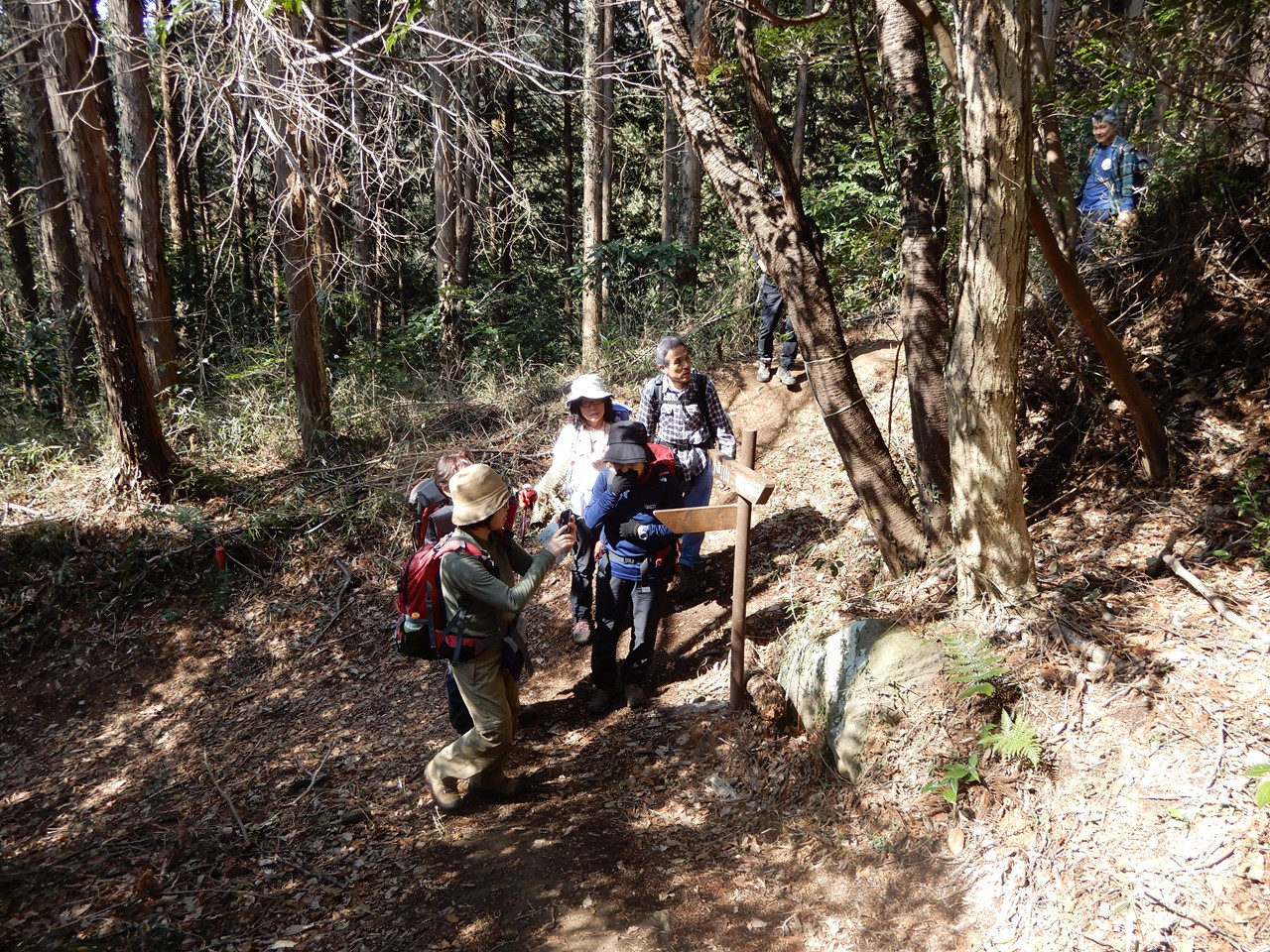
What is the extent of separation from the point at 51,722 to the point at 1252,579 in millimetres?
8886

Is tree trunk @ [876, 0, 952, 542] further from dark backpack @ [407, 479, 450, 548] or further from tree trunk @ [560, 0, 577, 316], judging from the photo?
tree trunk @ [560, 0, 577, 316]

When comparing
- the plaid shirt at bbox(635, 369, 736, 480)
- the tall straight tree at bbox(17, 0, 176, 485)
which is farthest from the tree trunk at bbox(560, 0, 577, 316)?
the plaid shirt at bbox(635, 369, 736, 480)

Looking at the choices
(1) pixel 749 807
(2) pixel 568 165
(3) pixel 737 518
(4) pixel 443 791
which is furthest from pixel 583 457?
(2) pixel 568 165

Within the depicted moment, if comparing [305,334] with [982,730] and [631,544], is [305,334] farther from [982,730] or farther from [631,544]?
[982,730]

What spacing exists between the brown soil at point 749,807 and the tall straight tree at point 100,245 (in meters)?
3.31

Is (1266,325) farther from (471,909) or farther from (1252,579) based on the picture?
(471,909)

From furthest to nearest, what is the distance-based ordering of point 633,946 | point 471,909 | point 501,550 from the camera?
point 501,550 → point 471,909 → point 633,946

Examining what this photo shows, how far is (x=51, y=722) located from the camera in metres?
6.88

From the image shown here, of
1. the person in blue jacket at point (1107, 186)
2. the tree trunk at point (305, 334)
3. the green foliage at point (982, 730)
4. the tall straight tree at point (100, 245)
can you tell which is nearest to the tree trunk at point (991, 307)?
the green foliage at point (982, 730)

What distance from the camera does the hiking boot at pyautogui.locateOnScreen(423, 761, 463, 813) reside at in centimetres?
450

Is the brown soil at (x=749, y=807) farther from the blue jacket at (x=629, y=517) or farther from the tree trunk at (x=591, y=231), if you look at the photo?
the tree trunk at (x=591, y=231)

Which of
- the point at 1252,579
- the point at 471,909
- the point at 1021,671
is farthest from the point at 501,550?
the point at 1252,579

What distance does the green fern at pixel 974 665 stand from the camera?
12.3ft

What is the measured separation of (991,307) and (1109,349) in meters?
1.16
